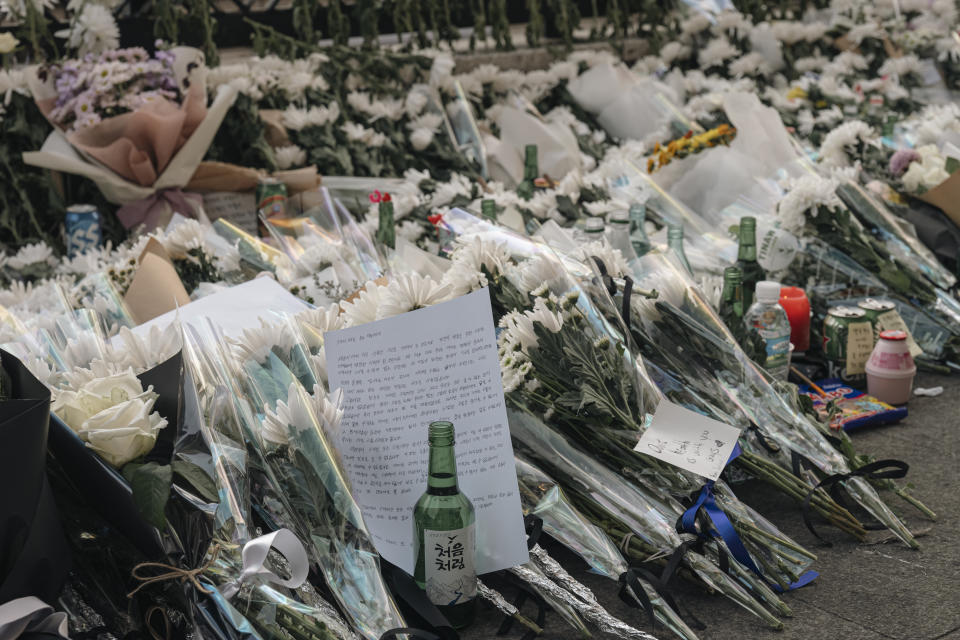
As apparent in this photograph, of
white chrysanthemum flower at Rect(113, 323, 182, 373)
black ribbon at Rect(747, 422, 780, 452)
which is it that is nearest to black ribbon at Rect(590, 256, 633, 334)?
black ribbon at Rect(747, 422, 780, 452)

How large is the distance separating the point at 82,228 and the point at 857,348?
7.94 ft

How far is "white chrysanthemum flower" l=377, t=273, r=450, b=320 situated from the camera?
170 centimetres

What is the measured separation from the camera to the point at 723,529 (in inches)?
66.0

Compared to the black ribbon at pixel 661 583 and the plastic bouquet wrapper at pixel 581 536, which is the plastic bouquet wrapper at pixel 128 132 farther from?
the black ribbon at pixel 661 583

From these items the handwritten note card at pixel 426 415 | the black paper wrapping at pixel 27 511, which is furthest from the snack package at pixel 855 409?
the black paper wrapping at pixel 27 511

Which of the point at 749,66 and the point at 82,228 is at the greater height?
the point at 82,228

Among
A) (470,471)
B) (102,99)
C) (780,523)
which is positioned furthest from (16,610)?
(102,99)

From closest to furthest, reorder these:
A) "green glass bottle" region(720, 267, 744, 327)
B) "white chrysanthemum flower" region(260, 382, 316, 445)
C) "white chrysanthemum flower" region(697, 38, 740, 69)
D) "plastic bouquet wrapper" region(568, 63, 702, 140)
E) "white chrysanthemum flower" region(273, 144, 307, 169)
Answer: "white chrysanthemum flower" region(260, 382, 316, 445)
"green glass bottle" region(720, 267, 744, 327)
"white chrysanthemum flower" region(273, 144, 307, 169)
"plastic bouquet wrapper" region(568, 63, 702, 140)
"white chrysanthemum flower" region(697, 38, 740, 69)

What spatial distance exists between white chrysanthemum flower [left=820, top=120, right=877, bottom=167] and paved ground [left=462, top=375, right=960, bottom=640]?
1.69 metres

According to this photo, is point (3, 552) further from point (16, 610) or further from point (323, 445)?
point (323, 445)

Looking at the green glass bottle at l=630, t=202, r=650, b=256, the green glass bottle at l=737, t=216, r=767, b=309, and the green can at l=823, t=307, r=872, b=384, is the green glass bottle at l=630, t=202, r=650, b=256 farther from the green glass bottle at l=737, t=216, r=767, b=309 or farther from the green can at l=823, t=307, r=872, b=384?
the green can at l=823, t=307, r=872, b=384

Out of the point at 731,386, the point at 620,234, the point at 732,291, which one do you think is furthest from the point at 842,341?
the point at 731,386

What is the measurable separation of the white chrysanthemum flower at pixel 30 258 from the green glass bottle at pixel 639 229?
5.77 feet

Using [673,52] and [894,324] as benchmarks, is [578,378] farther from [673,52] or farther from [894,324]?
[673,52]
